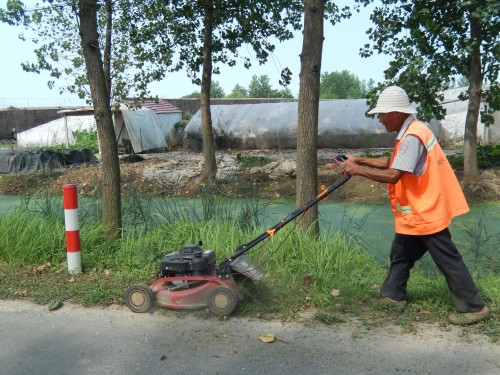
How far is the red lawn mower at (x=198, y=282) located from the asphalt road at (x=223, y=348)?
11 cm

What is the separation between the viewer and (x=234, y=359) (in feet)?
12.0

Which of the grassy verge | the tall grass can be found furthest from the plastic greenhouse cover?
the grassy verge

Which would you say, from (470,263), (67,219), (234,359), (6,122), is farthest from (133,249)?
(6,122)

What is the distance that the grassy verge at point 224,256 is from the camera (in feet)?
14.5

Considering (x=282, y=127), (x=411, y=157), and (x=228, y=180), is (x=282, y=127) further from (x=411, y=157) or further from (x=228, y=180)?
(x=411, y=157)

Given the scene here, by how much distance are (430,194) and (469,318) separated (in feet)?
3.09

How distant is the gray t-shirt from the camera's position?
157 inches

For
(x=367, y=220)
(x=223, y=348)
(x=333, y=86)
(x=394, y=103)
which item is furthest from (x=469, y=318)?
(x=333, y=86)

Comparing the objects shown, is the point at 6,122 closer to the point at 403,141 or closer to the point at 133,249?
the point at 133,249

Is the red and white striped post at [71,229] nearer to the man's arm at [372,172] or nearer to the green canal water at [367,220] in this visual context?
the green canal water at [367,220]

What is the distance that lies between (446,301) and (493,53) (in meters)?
8.64

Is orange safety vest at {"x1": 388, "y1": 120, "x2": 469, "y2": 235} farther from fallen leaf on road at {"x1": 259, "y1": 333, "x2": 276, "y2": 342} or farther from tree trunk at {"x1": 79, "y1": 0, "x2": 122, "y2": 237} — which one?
tree trunk at {"x1": 79, "y1": 0, "x2": 122, "y2": 237}

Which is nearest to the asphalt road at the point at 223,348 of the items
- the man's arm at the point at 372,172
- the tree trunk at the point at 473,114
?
the man's arm at the point at 372,172

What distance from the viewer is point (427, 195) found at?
406 centimetres
